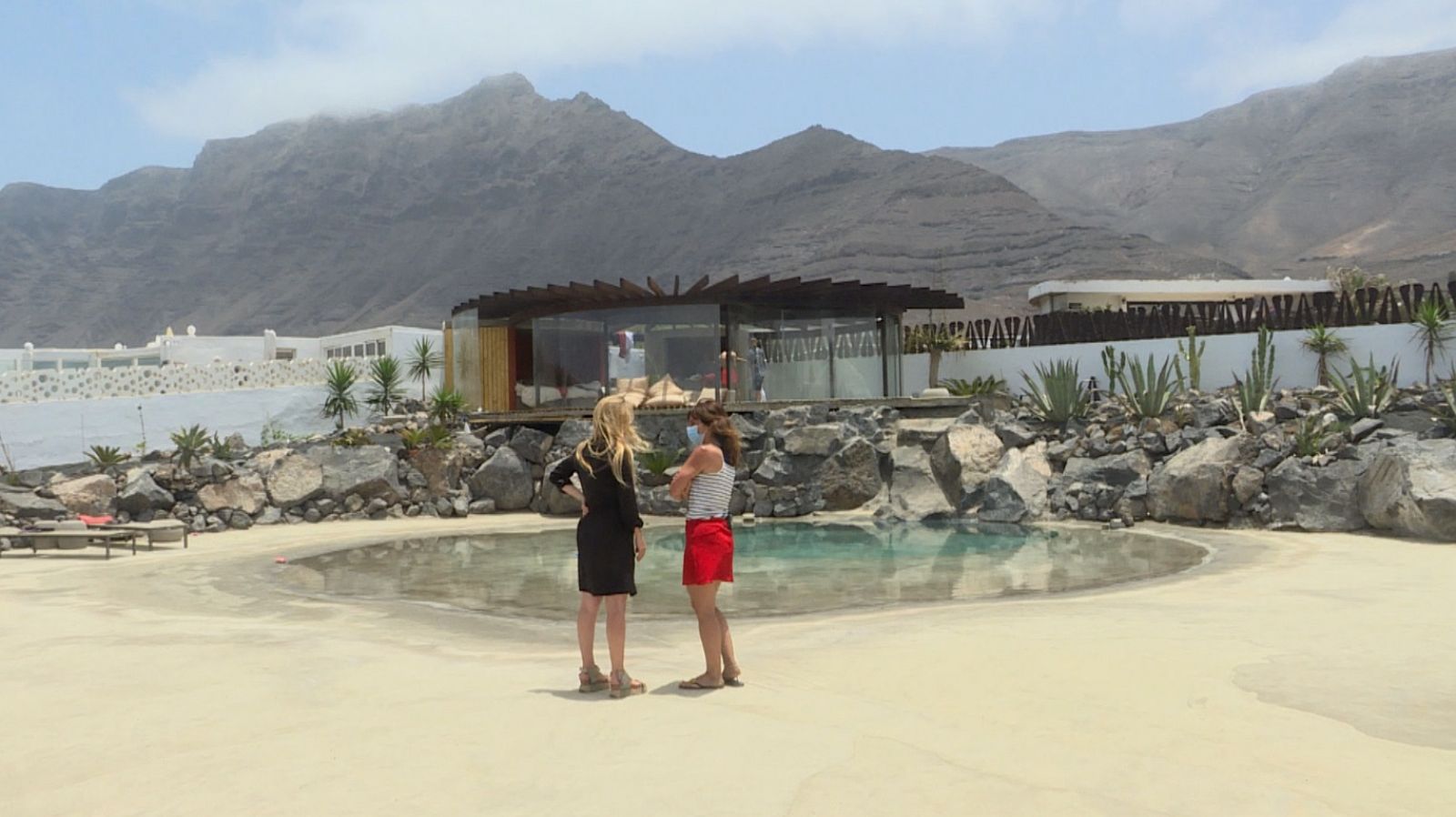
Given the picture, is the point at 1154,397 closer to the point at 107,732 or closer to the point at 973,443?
the point at 973,443

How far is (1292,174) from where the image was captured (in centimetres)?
11175

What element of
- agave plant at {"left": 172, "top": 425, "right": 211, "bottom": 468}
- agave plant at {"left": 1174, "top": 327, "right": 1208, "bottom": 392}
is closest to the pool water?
agave plant at {"left": 172, "top": 425, "right": 211, "bottom": 468}

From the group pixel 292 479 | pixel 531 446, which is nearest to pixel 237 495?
pixel 292 479

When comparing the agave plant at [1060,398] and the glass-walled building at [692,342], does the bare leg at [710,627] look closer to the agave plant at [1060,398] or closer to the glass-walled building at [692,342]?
the glass-walled building at [692,342]

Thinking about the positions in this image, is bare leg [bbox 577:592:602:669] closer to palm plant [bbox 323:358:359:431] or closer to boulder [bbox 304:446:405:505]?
boulder [bbox 304:446:405:505]

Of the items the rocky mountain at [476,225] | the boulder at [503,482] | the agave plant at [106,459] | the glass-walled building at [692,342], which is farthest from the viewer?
the rocky mountain at [476,225]

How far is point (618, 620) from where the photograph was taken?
237 inches

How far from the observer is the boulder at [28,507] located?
19750 mm

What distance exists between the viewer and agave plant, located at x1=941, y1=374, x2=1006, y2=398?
2605 cm

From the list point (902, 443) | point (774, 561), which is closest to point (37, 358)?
point (902, 443)

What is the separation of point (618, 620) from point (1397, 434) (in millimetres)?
16267

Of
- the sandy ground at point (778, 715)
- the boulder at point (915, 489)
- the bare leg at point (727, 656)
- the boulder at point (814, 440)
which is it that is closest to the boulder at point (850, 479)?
the boulder at point (814, 440)

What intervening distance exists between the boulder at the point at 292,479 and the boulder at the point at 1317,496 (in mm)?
17774

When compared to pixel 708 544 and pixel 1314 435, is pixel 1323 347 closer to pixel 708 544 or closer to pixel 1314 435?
pixel 1314 435
